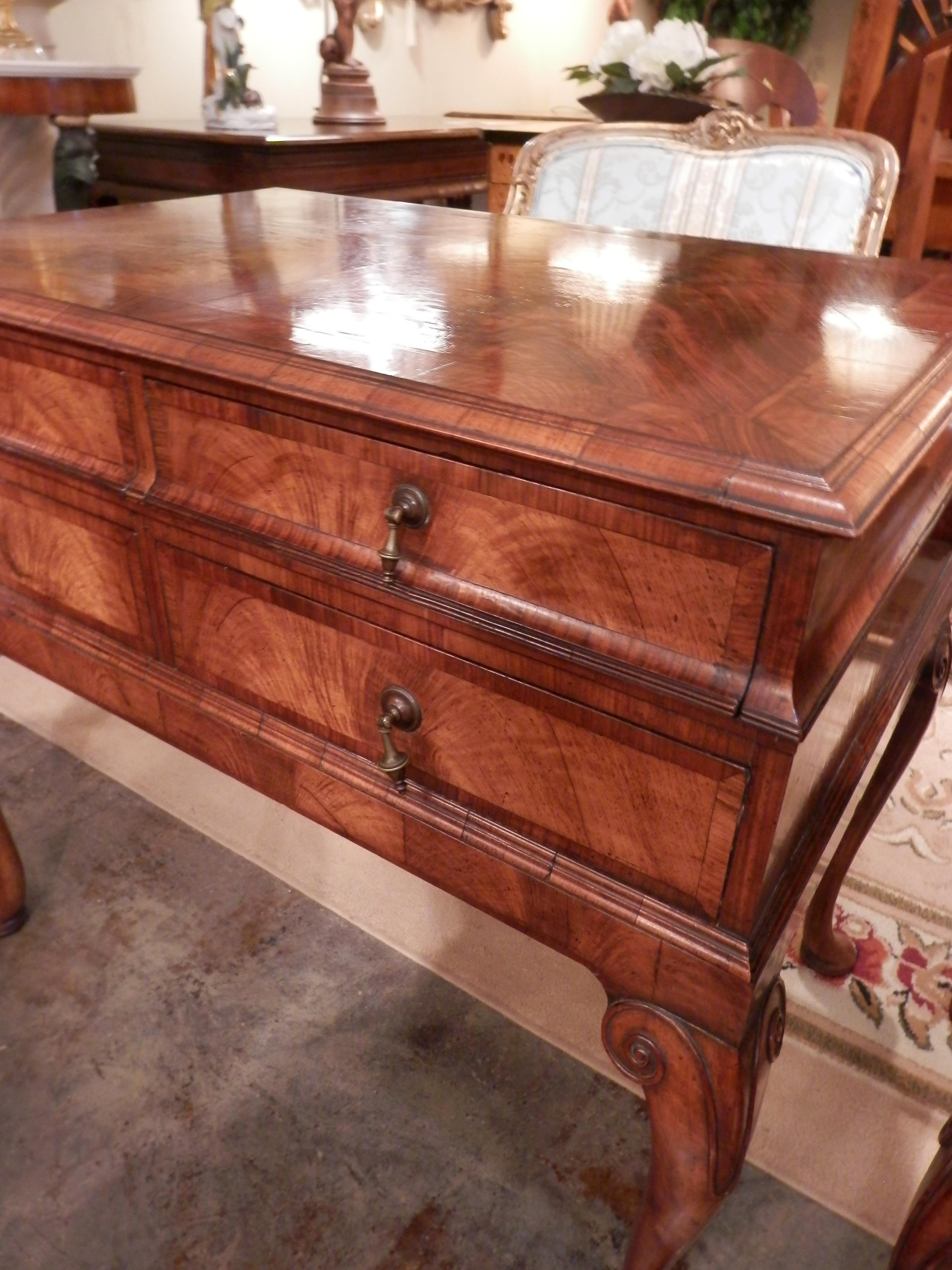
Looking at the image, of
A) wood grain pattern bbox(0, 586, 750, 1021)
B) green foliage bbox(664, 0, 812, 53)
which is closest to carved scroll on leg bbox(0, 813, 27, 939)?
wood grain pattern bbox(0, 586, 750, 1021)

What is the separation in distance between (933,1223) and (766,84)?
2.04m

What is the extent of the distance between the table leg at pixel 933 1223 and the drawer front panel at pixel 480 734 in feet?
1.15

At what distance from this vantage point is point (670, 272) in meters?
0.85

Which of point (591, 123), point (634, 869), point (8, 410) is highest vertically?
point (591, 123)

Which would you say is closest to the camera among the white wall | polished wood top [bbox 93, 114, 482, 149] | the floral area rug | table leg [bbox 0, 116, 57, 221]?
the floral area rug

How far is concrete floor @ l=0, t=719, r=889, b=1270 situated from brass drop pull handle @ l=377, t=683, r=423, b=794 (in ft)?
1.74

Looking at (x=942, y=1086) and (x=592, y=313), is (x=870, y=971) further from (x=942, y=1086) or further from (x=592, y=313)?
(x=592, y=313)

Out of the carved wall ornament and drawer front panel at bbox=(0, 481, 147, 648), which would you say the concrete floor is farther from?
the carved wall ornament

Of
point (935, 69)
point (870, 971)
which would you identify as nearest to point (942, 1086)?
point (870, 971)

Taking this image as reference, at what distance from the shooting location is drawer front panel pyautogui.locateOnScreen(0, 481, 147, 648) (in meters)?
0.72

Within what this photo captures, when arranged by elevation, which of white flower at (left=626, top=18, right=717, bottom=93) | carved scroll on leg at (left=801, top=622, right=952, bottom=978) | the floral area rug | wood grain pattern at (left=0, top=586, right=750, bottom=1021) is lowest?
the floral area rug

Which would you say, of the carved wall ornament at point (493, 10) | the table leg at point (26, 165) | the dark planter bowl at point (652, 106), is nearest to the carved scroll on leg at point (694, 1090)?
the dark planter bowl at point (652, 106)

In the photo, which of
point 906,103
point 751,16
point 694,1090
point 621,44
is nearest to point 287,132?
point 621,44

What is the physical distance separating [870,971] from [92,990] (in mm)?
930
